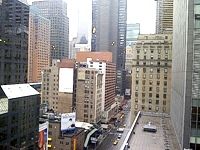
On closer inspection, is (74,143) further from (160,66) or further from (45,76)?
(45,76)

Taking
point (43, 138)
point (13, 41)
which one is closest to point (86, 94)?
point (43, 138)

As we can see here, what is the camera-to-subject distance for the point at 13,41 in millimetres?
46812

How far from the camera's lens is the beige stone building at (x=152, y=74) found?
77.0 meters

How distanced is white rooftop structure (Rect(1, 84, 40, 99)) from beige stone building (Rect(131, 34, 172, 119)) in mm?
33797

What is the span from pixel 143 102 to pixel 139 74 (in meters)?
6.83

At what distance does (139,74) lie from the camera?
78812 mm

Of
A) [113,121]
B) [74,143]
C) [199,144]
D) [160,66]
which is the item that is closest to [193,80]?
[199,144]

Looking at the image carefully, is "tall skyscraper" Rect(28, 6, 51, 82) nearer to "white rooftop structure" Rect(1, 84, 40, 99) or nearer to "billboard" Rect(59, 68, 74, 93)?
Result: "billboard" Rect(59, 68, 74, 93)

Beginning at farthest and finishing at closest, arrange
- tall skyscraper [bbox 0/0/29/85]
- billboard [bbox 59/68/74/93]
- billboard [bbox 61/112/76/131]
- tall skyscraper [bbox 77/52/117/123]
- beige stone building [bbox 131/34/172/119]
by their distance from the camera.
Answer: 1. tall skyscraper [bbox 77/52/117/123]
2. billboard [bbox 59/68/74/93]
3. billboard [bbox 61/112/76/131]
4. beige stone building [bbox 131/34/172/119]
5. tall skyscraper [bbox 0/0/29/85]

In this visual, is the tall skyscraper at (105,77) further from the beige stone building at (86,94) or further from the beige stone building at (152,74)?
the beige stone building at (152,74)

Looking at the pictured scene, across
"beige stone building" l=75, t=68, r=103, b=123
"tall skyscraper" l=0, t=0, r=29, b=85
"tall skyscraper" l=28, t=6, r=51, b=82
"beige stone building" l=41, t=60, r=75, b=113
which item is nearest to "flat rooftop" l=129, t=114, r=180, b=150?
"tall skyscraper" l=0, t=0, r=29, b=85

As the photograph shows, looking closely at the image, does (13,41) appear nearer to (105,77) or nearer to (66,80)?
(66,80)

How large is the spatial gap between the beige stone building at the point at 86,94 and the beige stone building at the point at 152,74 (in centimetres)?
4961

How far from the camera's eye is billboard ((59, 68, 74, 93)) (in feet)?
421
